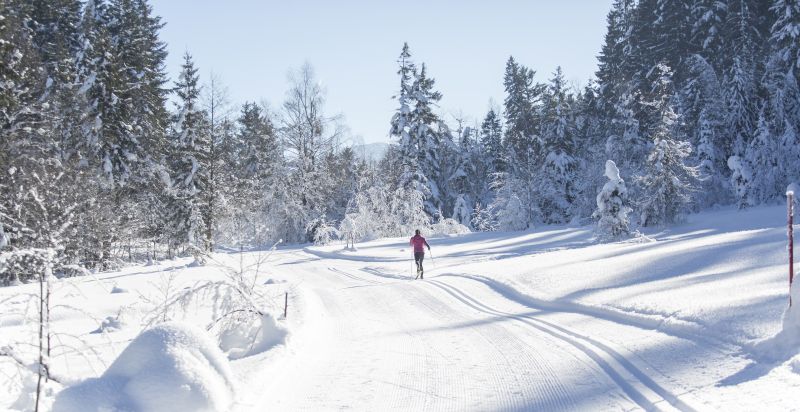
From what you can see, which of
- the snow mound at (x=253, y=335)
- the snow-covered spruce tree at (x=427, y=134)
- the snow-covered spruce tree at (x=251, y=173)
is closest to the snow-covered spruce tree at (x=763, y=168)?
the snow-covered spruce tree at (x=427, y=134)

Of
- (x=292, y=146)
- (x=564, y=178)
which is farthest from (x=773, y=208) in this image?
(x=292, y=146)

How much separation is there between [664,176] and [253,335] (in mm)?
25134

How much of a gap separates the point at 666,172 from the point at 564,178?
62.1 ft

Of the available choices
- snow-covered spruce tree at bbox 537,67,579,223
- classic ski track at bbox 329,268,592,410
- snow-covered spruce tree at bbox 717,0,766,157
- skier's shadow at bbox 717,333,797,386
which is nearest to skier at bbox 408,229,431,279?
classic ski track at bbox 329,268,592,410

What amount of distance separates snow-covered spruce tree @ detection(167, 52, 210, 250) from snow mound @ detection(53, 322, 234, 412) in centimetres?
2704

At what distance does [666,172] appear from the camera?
2761 centimetres

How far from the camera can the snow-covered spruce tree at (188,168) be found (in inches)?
1250

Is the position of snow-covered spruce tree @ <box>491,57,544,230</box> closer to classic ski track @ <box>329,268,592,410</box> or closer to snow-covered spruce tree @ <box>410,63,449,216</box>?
snow-covered spruce tree @ <box>410,63,449,216</box>

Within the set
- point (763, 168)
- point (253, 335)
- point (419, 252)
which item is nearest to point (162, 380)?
point (253, 335)

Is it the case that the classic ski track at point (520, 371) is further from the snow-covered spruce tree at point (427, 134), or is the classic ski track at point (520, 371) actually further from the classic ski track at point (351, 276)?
the snow-covered spruce tree at point (427, 134)

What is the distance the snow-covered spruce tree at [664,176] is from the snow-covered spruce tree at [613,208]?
382 centimetres

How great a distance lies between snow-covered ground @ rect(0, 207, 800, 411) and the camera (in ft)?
18.1

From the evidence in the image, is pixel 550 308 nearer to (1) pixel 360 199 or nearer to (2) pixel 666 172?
(2) pixel 666 172

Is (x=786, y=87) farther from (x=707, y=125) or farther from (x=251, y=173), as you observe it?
(x=251, y=173)
